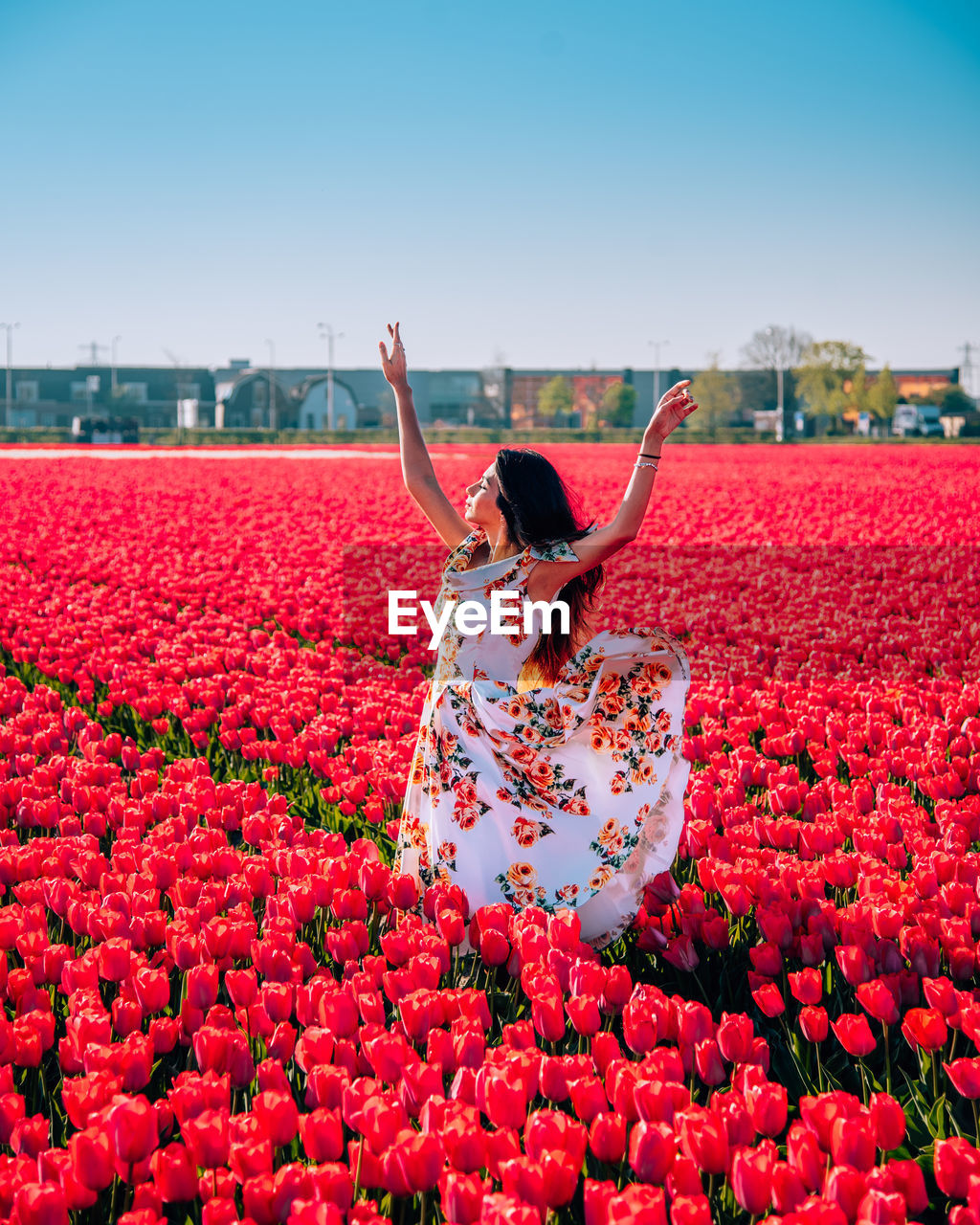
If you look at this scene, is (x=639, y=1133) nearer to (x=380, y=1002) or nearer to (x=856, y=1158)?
(x=856, y=1158)

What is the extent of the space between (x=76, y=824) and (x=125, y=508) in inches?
466

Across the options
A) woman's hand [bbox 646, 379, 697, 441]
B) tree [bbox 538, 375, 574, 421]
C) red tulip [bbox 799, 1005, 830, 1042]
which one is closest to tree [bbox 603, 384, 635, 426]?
tree [bbox 538, 375, 574, 421]

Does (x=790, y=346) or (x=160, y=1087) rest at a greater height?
(x=790, y=346)

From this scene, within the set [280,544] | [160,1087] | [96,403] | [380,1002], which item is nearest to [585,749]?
[380,1002]

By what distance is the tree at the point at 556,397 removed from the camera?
8938 cm

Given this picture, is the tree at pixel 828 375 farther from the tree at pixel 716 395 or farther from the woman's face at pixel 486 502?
the woman's face at pixel 486 502

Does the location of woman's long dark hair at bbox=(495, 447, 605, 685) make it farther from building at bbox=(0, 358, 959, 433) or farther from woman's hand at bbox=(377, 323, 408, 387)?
building at bbox=(0, 358, 959, 433)

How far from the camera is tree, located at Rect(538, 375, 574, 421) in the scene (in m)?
89.4

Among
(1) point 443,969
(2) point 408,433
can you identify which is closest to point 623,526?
(2) point 408,433

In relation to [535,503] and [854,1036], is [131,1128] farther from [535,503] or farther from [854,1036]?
[535,503]

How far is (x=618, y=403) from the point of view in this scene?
87688mm

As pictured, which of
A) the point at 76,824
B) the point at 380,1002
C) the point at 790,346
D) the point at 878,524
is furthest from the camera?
the point at 790,346

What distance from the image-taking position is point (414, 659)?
6520 mm

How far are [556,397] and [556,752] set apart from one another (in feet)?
290
